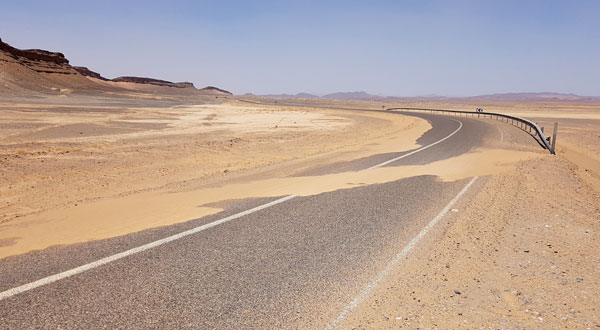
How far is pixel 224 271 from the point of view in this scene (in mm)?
4840

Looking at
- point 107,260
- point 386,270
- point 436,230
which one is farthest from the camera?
point 436,230

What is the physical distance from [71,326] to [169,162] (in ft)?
37.7

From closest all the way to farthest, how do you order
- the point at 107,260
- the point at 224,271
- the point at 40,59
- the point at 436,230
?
the point at 224,271 < the point at 107,260 < the point at 436,230 < the point at 40,59

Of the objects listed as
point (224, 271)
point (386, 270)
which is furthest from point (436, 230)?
point (224, 271)

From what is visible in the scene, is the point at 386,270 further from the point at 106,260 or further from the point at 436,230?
the point at 106,260

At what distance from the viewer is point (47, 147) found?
17172mm

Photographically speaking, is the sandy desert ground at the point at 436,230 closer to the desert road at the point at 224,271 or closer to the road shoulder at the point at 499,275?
the road shoulder at the point at 499,275

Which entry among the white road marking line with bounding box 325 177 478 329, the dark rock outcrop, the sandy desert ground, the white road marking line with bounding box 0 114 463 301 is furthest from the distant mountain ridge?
the white road marking line with bounding box 325 177 478 329

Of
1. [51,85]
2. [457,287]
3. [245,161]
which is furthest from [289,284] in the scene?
[51,85]

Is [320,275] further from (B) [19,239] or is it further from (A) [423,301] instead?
(B) [19,239]

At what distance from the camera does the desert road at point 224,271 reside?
3.84 metres

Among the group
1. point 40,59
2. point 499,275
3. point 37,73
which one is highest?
point 40,59

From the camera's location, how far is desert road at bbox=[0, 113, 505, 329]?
3.84m

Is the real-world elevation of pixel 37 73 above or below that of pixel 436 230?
above
